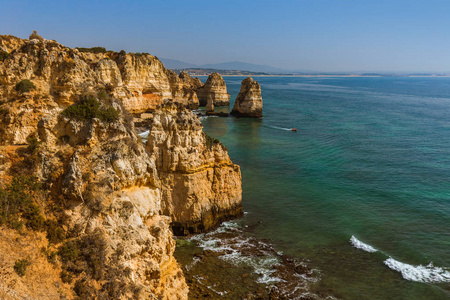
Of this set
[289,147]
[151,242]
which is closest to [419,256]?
[151,242]

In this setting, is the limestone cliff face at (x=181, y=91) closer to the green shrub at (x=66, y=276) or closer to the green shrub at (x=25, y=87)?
the green shrub at (x=25, y=87)

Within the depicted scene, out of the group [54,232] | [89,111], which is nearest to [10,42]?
[89,111]

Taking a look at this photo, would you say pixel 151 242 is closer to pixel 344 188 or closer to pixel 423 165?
pixel 344 188

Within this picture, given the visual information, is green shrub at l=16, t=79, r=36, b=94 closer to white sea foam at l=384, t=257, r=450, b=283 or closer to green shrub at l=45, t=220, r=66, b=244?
green shrub at l=45, t=220, r=66, b=244

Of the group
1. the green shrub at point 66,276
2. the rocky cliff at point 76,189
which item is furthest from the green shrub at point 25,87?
the green shrub at point 66,276

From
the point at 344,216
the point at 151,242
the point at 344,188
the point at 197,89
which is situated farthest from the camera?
the point at 197,89

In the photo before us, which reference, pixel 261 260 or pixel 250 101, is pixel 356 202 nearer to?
pixel 261 260
